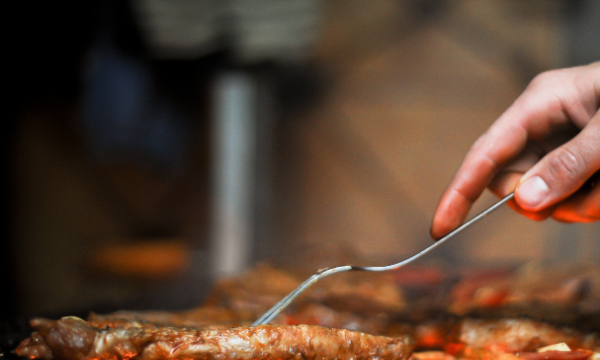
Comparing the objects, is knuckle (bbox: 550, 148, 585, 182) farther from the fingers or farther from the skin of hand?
the fingers

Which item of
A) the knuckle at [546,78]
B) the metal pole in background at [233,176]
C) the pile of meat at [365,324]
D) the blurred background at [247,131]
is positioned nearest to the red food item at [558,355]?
the pile of meat at [365,324]

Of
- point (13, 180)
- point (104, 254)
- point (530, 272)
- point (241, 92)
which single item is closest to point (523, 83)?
point (530, 272)

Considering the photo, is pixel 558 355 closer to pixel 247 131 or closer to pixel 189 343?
pixel 189 343

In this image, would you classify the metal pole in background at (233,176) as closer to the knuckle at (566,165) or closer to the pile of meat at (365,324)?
the pile of meat at (365,324)

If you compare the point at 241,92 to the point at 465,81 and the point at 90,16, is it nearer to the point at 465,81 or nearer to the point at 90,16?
the point at 90,16

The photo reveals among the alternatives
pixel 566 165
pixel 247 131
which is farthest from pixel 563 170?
pixel 247 131

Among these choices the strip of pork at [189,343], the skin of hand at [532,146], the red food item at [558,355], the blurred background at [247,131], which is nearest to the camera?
the strip of pork at [189,343]
